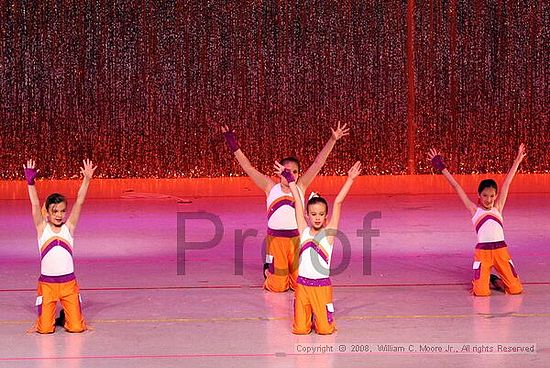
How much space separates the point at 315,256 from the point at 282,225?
1.26 meters

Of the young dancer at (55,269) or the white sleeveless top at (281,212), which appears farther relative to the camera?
the white sleeveless top at (281,212)

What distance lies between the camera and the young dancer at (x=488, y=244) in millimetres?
6973

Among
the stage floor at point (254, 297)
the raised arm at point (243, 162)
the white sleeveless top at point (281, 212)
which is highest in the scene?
the raised arm at point (243, 162)

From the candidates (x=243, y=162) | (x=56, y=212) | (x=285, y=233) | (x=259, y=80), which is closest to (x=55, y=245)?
(x=56, y=212)

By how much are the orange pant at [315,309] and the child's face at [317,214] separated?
35cm

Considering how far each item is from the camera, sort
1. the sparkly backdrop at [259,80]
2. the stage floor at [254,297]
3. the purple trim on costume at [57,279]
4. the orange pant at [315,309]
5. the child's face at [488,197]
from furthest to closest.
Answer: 1. the sparkly backdrop at [259,80]
2. the child's face at [488,197]
3. the purple trim on costume at [57,279]
4. the orange pant at [315,309]
5. the stage floor at [254,297]

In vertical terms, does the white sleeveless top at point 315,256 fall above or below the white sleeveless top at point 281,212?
below

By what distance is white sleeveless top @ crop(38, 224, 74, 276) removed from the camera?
6.16 metres

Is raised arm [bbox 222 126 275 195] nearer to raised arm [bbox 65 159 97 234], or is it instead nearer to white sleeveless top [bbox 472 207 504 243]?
raised arm [bbox 65 159 97 234]

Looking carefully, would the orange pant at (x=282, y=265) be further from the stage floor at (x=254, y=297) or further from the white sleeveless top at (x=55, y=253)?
the white sleeveless top at (x=55, y=253)

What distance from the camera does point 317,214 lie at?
6086 millimetres

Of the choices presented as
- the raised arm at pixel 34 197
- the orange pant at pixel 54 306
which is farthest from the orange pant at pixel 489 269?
the raised arm at pixel 34 197

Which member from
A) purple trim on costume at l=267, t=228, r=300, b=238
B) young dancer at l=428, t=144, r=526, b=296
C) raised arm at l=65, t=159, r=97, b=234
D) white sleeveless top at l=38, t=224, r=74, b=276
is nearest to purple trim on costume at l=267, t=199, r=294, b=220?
purple trim on costume at l=267, t=228, r=300, b=238

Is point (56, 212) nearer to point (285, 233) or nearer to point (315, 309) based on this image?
point (315, 309)
